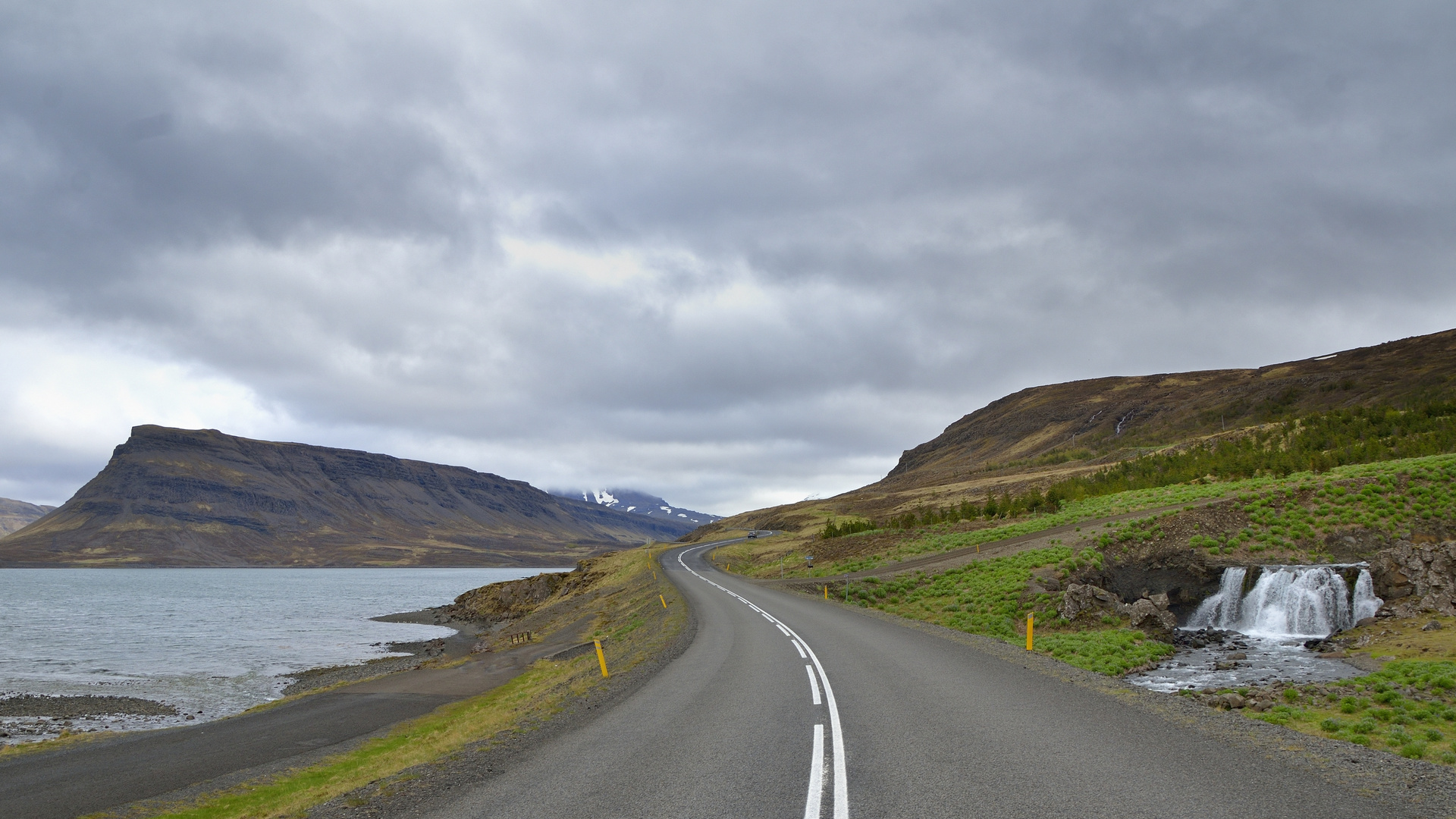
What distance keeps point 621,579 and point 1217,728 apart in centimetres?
5773

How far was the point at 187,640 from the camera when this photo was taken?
52.8 metres

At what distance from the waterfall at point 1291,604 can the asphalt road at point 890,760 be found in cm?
1839

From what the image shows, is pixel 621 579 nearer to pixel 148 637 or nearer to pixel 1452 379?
pixel 148 637

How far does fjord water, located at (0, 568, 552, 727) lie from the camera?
34344mm

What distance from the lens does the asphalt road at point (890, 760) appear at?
300 inches

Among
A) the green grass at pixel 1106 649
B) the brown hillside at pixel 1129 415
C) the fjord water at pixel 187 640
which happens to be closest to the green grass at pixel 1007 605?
the green grass at pixel 1106 649

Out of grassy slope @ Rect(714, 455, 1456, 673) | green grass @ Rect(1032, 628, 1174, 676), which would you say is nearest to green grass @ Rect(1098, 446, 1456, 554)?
grassy slope @ Rect(714, 455, 1456, 673)

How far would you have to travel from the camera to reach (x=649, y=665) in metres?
19.7

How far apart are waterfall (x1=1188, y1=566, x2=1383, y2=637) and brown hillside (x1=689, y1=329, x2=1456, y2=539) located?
4997 centimetres

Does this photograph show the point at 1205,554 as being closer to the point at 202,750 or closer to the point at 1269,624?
the point at 1269,624

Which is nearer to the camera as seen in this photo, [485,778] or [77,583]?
[485,778]

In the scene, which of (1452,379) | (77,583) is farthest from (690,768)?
(77,583)

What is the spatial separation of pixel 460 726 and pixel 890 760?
13.6 m

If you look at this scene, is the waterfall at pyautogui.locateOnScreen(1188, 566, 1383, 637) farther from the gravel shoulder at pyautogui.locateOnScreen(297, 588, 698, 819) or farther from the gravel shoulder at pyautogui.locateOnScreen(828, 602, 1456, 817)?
the gravel shoulder at pyautogui.locateOnScreen(297, 588, 698, 819)
